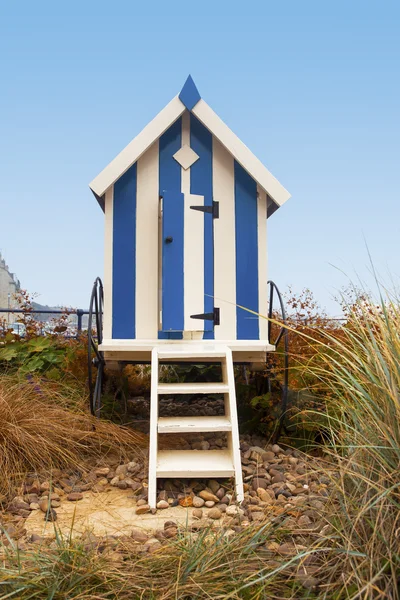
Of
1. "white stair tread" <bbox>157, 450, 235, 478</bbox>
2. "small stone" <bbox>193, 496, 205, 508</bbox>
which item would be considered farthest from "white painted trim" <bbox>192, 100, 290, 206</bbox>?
"small stone" <bbox>193, 496, 205, 508</bbox>

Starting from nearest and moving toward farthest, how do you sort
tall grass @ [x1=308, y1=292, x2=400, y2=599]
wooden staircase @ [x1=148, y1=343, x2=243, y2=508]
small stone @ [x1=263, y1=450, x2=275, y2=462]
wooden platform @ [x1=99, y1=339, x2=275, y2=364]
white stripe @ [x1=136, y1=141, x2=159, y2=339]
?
tall grass @ [x1=308, y1=292, x2=400, y2=599] < wooden staircase @ [x1=148, y1=343, x2=243, y2=508] < small stone @ [x1=263, y1=450, x2=275, y2=462] < wooden platform @ [x1=99, y1=339, x2=275, y2=364] < white stripe @ [x1=136, y1=141, x2=159, y2=339]

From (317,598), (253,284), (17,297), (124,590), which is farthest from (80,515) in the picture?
(17,297)

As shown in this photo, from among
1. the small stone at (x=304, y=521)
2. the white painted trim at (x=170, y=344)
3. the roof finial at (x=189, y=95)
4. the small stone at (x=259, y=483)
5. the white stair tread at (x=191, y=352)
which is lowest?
the small stone at (x=259, y=483)

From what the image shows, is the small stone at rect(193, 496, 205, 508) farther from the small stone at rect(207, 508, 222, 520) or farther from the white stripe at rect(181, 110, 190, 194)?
the white stripe at rect(181, 110, 190, 194)

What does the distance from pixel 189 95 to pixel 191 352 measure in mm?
2356

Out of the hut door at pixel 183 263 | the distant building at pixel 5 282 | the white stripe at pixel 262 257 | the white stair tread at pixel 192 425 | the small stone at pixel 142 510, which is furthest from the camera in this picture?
the distant building at pixel 5 282

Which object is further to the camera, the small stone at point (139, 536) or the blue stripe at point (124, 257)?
the blue stripe at point (124, 257)

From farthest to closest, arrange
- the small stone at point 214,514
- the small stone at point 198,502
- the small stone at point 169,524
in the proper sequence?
the small stone at point 198,502
the small stone at point 214,514
the small stone at point 169,524

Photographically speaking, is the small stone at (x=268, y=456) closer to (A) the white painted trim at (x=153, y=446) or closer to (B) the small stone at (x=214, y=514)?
(A) the white painted trim at (x=153, y=446)

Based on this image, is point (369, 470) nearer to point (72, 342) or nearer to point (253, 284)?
point (253, 284)

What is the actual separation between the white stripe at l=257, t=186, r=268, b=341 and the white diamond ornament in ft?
2.25

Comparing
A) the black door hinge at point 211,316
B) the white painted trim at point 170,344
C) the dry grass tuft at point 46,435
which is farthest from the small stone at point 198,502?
the black door hinge at point 211,316

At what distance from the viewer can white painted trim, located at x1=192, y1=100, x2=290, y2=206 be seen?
5078 millimetres

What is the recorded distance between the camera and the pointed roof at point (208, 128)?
4.98 meters
